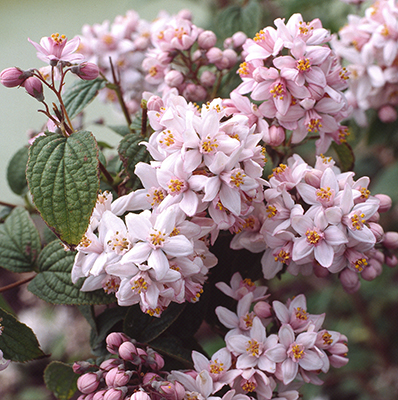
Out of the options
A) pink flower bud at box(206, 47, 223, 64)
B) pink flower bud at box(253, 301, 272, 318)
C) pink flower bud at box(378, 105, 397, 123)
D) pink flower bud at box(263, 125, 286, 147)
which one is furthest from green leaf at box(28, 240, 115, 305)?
pink flower bud at box(378, 105, 397, 123)

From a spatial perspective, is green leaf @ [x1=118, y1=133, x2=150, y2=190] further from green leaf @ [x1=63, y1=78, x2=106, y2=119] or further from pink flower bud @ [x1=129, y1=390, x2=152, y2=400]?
pink flower bud @ [x1=129, y1=390, x2=152, y2=400]

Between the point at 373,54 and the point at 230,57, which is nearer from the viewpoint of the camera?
the point at 230,57

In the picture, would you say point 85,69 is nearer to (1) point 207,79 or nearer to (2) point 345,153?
(1) point 207,79

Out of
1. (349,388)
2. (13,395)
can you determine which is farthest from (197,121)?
(13,395)

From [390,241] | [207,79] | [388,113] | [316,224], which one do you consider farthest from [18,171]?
[388,113]

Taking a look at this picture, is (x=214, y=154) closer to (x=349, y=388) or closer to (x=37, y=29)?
(x=349, y=388)

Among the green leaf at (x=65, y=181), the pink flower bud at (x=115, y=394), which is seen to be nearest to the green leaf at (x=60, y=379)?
the pink flower bud at (x=115, y=394)

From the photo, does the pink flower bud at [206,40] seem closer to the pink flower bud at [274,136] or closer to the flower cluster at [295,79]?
the flower cluster at [295,79]
